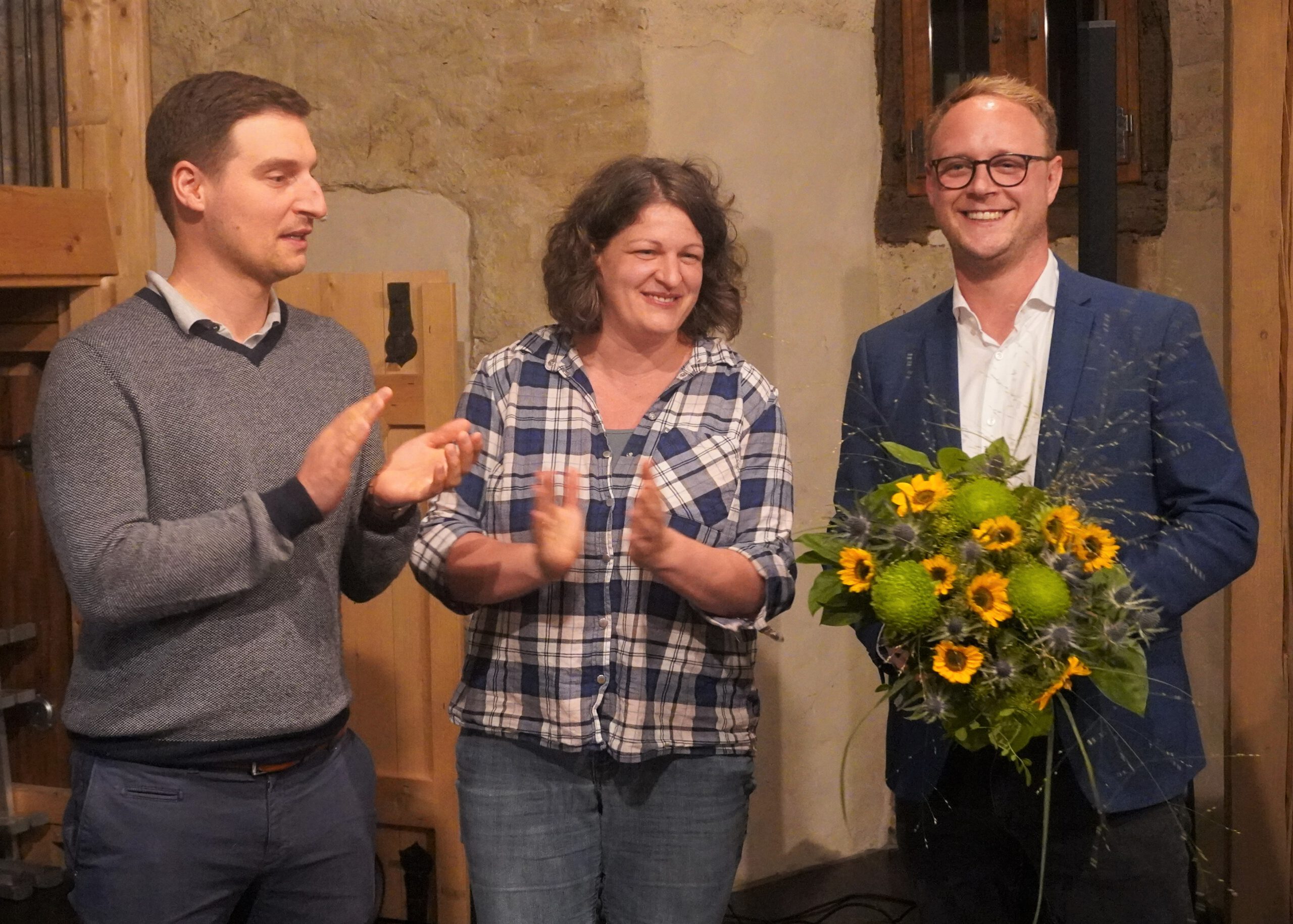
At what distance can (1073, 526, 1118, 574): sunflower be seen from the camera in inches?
65.0

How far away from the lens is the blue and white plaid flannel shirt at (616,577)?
1916 mm

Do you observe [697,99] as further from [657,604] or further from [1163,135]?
[657,604]

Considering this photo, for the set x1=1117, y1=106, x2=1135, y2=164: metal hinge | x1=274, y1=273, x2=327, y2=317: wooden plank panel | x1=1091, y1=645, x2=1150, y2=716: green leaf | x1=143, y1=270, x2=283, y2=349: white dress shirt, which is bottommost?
x1=1091, y1=645, x2=1150, y2=716: green leaf

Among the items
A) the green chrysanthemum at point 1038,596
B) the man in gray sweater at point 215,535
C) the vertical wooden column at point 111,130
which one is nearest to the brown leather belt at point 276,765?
the man in gray sweater at point 215,535

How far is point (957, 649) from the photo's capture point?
1639mm

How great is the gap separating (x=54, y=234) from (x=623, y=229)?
6.46 ft

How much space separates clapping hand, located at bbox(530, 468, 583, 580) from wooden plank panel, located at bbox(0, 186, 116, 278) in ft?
6.68

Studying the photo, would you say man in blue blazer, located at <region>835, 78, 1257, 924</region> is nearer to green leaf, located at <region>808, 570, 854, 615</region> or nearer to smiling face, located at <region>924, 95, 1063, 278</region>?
smiling face, located at <region>924, 95, 1063, 278</region>

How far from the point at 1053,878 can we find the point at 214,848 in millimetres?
1240

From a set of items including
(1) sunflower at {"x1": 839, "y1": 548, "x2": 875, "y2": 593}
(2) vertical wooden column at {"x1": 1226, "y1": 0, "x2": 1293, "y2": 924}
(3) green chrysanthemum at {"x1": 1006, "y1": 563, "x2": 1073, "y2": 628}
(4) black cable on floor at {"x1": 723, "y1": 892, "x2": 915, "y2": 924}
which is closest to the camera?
(3) green chrysanthemum at {"x1": 1006, "y1": 563, "x2": 1073, "y2": 628}

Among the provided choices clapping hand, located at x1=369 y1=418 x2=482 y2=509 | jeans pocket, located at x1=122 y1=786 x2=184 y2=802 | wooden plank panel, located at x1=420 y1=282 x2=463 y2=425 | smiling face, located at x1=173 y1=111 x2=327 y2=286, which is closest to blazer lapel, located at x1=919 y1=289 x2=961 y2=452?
clapping hand, located at x1=369 y1=418 x2=482 y2=509

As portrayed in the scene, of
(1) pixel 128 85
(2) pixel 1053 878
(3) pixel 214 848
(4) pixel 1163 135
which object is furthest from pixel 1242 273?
(1) pixel 128 85

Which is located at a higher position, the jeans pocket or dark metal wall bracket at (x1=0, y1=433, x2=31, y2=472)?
dark metal wall bracket at (x1=0, y1=433, x2=31, y2=472)

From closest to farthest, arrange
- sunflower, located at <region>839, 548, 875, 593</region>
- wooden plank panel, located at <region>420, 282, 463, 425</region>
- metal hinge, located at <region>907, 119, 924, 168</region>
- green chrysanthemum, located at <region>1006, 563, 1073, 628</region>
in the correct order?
green chrysanthemum, located at <region>1006, 563, 1073, 628</region>, sunflower, located at <region>839, 548, 875, 593</region>, wooden plank panel, located at <region>420, 282, 463, 425</region>, metal hinge, located at <region>907, 119, 924, 168</region>
